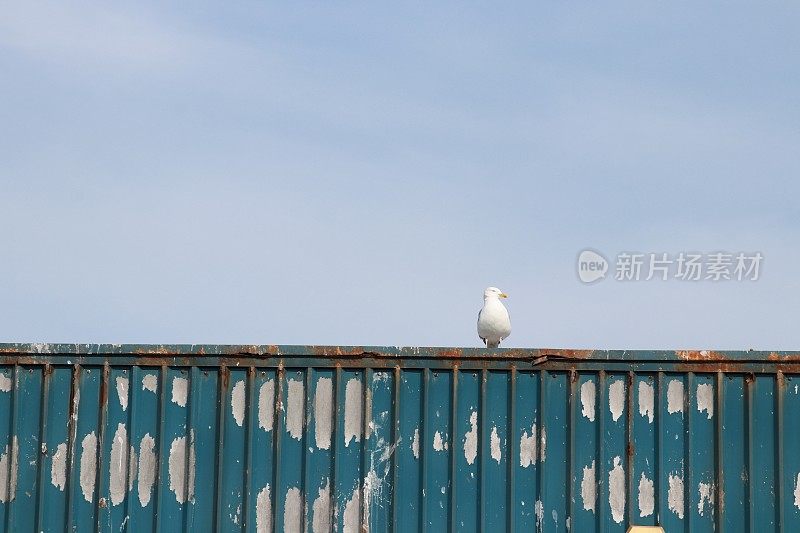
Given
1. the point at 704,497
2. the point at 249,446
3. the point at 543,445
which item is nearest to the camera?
the point at 704,497

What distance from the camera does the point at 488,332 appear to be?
9.34 m

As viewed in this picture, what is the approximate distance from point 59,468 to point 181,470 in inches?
37.2

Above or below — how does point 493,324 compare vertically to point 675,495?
above

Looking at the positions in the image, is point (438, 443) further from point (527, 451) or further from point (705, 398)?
point (705, 398)

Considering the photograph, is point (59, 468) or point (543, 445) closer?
point (543, 445)

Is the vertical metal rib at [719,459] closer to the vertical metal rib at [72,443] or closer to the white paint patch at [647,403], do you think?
the white paint patch at [647,403]

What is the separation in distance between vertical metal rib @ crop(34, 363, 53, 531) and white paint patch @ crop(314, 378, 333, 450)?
2059 millimetres

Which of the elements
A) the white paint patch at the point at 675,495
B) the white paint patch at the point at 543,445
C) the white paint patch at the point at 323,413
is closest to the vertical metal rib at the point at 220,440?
the white paint patch at the point at 323,413

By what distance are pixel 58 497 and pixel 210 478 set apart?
3.81ft

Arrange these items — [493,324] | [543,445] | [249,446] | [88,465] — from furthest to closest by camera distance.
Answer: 1. [493,324]
2. [88,465]
3. [249,446]
4. [543,445]

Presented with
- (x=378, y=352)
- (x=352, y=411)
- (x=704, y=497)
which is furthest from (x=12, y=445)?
(x=704, y=497)

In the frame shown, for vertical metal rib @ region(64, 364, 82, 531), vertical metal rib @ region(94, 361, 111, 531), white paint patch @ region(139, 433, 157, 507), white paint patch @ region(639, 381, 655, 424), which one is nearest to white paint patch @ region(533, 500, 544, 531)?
white paint patch @ region(639, 381, 655, 424)

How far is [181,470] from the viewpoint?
27.5 feet

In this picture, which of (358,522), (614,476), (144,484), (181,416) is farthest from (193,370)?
(614,476)
